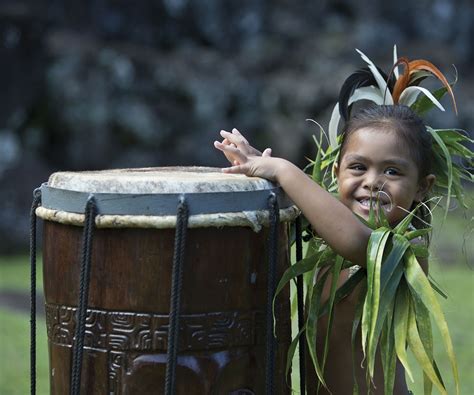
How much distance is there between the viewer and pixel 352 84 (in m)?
2.87

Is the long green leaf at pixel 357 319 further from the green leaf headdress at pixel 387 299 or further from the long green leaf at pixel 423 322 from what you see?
the long green leaf at pixel 423 322

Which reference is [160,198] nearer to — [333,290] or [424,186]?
[333,290]

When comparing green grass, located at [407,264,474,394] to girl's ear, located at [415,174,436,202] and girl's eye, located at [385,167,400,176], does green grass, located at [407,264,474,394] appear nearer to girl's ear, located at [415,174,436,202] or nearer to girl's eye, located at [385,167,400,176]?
girl's ear, located at [415,174,436,202]

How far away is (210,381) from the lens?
225cm

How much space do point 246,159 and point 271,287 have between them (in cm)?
33

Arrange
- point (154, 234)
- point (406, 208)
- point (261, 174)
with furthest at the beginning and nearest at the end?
point (406, 208)
point (261, 174)
point (154, 234)

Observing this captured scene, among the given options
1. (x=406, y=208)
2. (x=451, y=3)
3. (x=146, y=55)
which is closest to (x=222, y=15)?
(x=146, y=55)

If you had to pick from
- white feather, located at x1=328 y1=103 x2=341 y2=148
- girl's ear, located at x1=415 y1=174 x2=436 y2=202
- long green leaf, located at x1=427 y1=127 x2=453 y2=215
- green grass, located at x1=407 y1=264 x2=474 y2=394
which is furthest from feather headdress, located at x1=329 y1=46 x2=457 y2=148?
green grass, located at x1=407 y1=264 x2=474 y2=394

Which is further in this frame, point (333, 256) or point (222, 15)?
point (222, 15)

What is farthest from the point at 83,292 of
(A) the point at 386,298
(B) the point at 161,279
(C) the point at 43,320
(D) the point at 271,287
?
(C) the point at 43,320

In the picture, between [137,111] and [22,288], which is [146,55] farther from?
[22,288]

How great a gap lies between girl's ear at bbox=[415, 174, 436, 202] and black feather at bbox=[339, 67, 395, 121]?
31 centimetres

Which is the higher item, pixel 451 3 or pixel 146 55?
pixel 451 3

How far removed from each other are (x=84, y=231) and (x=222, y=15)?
8464 mm
